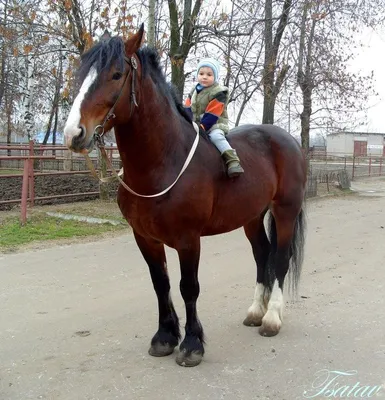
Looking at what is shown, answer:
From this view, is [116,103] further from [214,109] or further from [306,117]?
[306,117]

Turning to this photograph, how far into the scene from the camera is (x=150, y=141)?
2887mm

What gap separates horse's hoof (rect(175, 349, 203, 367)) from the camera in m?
3.10

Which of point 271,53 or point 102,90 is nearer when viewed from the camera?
point 102,90

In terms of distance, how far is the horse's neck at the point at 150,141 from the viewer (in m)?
2.83

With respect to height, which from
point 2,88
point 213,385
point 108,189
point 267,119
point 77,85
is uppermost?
point 2,88

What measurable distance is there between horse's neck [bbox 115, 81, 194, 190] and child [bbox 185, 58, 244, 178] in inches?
14.9

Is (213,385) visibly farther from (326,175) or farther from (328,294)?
(326,175)

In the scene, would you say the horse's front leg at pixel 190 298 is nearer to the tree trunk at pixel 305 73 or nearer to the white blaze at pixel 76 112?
the white blaze at pixel 76 112

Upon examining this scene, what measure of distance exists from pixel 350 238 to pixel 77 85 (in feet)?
21.1

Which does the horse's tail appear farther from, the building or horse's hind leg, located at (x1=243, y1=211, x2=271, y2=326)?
the building

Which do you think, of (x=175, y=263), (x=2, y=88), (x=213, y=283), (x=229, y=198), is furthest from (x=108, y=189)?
(x=2, y=88)

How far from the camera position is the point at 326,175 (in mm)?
16234

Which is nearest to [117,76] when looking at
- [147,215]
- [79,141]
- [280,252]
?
[79,141]

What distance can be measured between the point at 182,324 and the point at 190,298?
2.81ft
